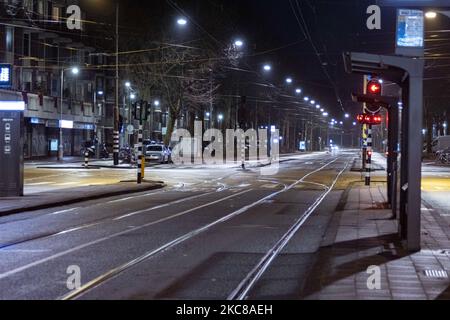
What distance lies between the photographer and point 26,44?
180 feet

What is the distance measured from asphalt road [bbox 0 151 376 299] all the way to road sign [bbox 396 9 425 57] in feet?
12.0

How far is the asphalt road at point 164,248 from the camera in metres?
8.15

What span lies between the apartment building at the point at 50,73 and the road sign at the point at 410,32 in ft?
135

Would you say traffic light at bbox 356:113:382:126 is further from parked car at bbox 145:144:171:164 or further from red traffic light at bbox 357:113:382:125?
parked car at bbox 145:144:171:164

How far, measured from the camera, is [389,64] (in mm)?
10578

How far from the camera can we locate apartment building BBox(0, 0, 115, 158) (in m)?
52.4

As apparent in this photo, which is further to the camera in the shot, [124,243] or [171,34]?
[171,34]

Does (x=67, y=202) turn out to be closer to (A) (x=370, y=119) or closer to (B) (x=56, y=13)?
(A) (x=370, y=119)

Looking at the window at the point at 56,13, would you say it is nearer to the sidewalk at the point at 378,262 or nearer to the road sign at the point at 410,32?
the sidewalk at the point at 378,262

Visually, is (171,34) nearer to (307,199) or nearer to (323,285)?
(307,199)

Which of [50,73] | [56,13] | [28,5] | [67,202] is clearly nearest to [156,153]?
[50,73]

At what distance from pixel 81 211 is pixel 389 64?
984 cm

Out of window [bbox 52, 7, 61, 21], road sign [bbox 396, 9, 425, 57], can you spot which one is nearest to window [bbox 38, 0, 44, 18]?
window [bbox 52, 7, 61, 21]

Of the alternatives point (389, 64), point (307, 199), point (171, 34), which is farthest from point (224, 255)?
point (171, 34)
